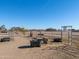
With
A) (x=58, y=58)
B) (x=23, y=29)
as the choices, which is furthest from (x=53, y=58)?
(x=23, y=29)

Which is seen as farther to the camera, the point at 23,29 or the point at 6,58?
the point at 23,29

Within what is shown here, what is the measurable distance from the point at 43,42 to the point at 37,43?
15.6ft

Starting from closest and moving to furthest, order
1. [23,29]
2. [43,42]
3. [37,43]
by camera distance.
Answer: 1. [37,43]
2. [43,42]
3. [23,29]

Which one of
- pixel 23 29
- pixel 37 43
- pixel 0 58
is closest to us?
pixel 0 58

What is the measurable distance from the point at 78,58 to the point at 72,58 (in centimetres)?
50

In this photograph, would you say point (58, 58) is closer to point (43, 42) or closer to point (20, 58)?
point (20, 58)

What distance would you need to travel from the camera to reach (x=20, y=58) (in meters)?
12.3

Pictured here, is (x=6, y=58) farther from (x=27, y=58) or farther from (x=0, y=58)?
(x=27, y=58)

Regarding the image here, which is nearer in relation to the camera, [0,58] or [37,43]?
[0,58]

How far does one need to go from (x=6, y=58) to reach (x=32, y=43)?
8242mm

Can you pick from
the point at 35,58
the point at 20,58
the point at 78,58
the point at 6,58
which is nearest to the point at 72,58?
the point at 78,58

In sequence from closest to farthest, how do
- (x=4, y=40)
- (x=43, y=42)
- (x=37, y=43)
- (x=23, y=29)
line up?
(x=37, y=43), (x=43, y=42), (x=4, y=40), (x=23, y=29)

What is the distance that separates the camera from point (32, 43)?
20.2m

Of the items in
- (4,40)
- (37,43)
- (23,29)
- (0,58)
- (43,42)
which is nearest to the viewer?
(0,58)
